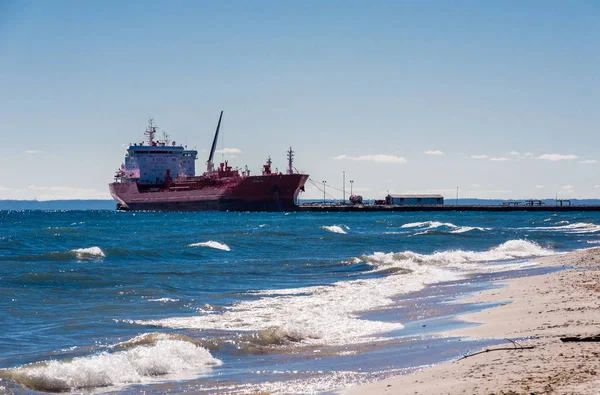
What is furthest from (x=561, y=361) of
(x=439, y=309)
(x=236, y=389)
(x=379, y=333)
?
(x=439, y=309)

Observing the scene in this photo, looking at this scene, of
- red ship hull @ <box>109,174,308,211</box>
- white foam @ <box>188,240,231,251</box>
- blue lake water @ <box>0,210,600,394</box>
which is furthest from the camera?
red ship hull @ <box>109,174,308,211</box>

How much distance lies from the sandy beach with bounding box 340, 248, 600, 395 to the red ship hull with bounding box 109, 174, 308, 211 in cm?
7883

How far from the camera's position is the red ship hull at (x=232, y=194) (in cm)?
9419

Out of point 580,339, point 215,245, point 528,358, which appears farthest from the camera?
point 215,245

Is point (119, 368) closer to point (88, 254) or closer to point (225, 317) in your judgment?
point (225, 317)

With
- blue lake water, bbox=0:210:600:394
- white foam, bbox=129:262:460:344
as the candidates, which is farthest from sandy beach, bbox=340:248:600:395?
white foam, bbox=129:262:460:344

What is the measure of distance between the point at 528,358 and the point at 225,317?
8.18m

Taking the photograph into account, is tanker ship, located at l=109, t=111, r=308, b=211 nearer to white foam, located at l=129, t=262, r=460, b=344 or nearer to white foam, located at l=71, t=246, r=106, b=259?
white foam, located at l=71, t=246, r=106, b=259

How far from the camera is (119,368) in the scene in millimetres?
10523

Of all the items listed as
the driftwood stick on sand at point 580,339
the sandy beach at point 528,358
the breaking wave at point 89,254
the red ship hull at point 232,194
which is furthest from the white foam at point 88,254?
the red ship hull at point 232,194

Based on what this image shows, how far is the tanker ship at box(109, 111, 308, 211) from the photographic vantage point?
→ 9475 centimetres

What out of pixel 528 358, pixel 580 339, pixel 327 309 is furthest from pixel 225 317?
pixel 528 358

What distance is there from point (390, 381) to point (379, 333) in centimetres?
453

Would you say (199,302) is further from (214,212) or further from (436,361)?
(214,212)
